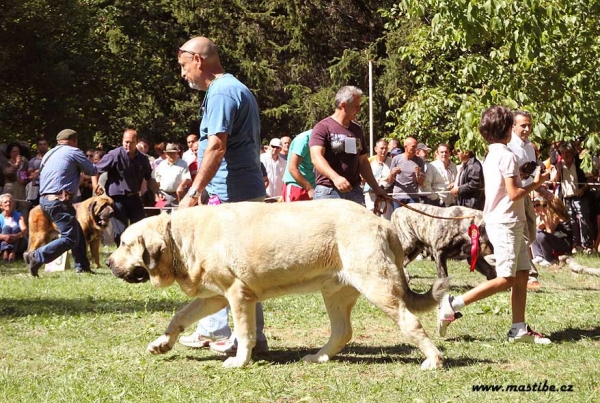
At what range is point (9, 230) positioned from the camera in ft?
51.5

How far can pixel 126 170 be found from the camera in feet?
46.6

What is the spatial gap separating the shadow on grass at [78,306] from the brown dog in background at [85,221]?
3.67 metres

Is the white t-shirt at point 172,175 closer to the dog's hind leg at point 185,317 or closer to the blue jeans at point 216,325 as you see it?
the blue jeans at point 216,325

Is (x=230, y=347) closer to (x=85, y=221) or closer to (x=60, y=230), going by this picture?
(x=60, y=230)

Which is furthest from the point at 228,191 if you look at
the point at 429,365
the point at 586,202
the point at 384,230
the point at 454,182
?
the point at 586,202

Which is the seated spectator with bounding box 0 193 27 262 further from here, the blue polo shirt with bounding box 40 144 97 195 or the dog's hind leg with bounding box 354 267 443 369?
the dog's hind leg with bounding box 354 267 443 369

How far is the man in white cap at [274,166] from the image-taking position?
17281mm

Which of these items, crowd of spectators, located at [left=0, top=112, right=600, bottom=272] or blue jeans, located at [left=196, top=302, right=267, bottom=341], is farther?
crowd of spectators, located at [left=0, top=112, right=600, bottom=272]

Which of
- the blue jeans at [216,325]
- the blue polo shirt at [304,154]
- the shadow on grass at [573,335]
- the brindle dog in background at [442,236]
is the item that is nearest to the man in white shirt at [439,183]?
the brindle dog in background at [442,236]

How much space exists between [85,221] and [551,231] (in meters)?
6.97

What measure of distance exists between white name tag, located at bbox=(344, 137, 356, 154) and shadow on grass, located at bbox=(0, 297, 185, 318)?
2352 millimetres

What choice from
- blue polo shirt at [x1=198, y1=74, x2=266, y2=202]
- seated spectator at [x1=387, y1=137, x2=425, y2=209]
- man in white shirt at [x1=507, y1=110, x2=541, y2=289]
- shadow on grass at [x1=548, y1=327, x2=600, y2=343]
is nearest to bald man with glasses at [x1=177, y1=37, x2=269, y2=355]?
blue polo shirt at [x1=198, y1=74, x2=266, y2=202]

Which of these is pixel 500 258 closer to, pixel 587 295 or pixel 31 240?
pixel 587 295

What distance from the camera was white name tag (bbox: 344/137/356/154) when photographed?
28.2ft
